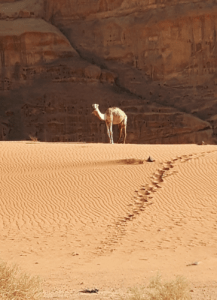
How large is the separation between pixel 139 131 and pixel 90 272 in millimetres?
29442

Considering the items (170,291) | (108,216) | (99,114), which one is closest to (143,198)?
(108,216)

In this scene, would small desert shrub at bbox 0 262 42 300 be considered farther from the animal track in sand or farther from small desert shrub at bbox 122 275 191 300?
the animal track in sand

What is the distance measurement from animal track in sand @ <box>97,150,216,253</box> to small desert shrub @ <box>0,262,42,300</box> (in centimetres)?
325

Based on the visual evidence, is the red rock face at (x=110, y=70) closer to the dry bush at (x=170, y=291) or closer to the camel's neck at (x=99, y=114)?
the camel's neck at (x=99, y=114)

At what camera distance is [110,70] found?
1617 inches

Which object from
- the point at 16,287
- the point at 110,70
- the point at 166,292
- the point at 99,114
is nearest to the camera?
the point at 166,292

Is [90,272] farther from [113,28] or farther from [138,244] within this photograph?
A: [113,28]

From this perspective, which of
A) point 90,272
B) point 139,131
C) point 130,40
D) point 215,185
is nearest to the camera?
point 90,272

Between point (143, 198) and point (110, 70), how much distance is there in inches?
1159

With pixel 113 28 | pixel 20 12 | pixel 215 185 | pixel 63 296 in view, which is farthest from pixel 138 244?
pixel 20 12

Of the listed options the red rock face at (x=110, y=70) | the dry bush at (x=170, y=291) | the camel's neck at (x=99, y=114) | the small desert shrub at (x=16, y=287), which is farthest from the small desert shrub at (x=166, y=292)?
the red rock face at (x=110, y=70)

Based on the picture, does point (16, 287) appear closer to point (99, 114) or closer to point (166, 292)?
point (166, 292)

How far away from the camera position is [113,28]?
1626 inches

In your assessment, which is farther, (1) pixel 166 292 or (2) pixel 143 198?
(2) pixel 143 198
